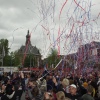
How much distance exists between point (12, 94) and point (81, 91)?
2.35m

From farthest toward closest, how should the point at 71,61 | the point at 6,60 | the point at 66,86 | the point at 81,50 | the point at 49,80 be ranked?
1. the point at 6,60
2. the point at 71,61
3. the point at 81,50
4. the point at 49,80
5. the point at 66,86

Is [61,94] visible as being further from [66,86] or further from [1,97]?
[1,97]

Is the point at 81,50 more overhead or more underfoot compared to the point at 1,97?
more overhead

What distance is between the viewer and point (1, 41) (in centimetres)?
8819

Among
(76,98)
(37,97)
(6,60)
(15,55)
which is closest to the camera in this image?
(76,98)

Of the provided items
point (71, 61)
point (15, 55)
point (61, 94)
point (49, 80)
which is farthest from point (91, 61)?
point (15, 55)

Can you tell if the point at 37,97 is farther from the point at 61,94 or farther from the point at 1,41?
the point at 1,41

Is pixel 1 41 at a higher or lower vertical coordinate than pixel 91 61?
higher

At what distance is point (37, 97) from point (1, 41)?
82602mm

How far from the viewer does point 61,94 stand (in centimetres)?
585

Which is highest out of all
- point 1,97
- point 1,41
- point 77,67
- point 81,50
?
point 1,41

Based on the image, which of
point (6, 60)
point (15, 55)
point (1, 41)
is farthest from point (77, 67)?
point (1, 41)

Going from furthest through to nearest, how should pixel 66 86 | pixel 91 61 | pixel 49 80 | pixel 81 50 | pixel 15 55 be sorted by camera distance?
1. pixel 15 55
2. pixel 91 61
3. pixel 81 50
4. pixel 49 80
5. pixel 66 86

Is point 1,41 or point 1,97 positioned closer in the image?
point 1,97
